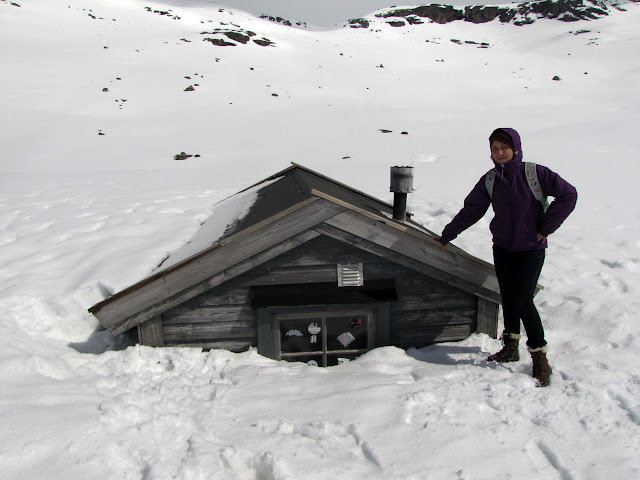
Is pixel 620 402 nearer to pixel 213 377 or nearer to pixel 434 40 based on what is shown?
pixel 213 377

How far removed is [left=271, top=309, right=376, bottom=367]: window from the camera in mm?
4312

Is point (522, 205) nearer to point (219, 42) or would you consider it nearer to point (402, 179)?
point (402, 179)

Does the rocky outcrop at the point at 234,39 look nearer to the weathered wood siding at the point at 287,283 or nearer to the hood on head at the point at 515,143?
the weathered wood siding at the point at 287,283

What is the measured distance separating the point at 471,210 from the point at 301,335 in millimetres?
1933

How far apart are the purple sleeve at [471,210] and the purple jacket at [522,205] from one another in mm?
219

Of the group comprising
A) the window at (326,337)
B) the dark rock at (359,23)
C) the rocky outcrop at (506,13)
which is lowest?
the window at (326,337)

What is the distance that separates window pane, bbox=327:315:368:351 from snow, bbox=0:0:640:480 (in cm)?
27

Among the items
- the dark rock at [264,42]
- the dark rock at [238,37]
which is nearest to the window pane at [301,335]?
the dark rock at [238,37]

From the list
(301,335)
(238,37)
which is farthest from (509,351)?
(238,37)

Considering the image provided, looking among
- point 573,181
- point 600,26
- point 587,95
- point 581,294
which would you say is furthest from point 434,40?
point 581,294

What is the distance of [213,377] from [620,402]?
3.13 m

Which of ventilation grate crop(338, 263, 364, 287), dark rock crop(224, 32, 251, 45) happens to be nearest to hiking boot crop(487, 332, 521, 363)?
ventilation grate crop(338, 263, 364, 287)

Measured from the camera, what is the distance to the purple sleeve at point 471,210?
3.90 m

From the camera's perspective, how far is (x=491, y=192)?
12.2ft
